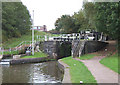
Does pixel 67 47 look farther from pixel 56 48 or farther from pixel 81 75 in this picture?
pixel 81 75

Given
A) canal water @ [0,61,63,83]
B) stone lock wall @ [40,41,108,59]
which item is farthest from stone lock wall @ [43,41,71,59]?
canal water @ [0,61,63,83]

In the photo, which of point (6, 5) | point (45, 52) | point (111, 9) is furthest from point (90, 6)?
point (6, 5)

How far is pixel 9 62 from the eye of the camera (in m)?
19.1

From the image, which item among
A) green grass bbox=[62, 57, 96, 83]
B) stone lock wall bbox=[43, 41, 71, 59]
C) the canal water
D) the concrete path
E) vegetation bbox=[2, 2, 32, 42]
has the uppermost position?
vegetation bbox=[2, 2, 32, 42]

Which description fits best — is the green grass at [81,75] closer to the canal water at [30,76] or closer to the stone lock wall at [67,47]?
the canal water at [30,76]

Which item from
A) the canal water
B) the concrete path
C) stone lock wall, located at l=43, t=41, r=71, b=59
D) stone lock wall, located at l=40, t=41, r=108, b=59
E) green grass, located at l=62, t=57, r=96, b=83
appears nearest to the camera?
the concrete path

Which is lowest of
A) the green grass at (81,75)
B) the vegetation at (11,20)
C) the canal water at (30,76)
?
the canal water at (30,76)

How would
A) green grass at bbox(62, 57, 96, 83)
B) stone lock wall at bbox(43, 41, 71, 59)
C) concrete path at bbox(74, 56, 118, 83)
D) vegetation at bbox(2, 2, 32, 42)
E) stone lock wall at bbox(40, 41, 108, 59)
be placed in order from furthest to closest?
vegetation at bbox(2, 2, 32, 42) < stone lock wall at bbox(43, 41, 71, 59) < stone lock wall at bbox(40, 41, 108, 59) < green grass at bbox(62, 57, 96, 83) < concrete path at bbox(74, 56, 118, 83)

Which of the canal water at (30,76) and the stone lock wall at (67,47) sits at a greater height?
the stone lock wall at (67,47)

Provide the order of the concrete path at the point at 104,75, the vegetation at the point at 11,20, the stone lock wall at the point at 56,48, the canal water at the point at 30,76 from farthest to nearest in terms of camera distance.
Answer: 1. the vegetation at the point at 11,20
2. the stone lock wall at the point at 56,48
3. the canal water at the point at 30,76
4. the concrete path at the point at 104,75

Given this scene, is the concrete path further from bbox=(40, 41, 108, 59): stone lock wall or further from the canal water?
bbox=(40, 41, 108, 59): stone lock wall

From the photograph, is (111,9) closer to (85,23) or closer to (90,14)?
(90,14)

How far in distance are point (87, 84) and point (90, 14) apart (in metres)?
13.9

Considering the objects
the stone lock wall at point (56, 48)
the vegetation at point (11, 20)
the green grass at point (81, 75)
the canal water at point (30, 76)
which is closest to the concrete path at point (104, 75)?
the green grass at point (81, 75)
